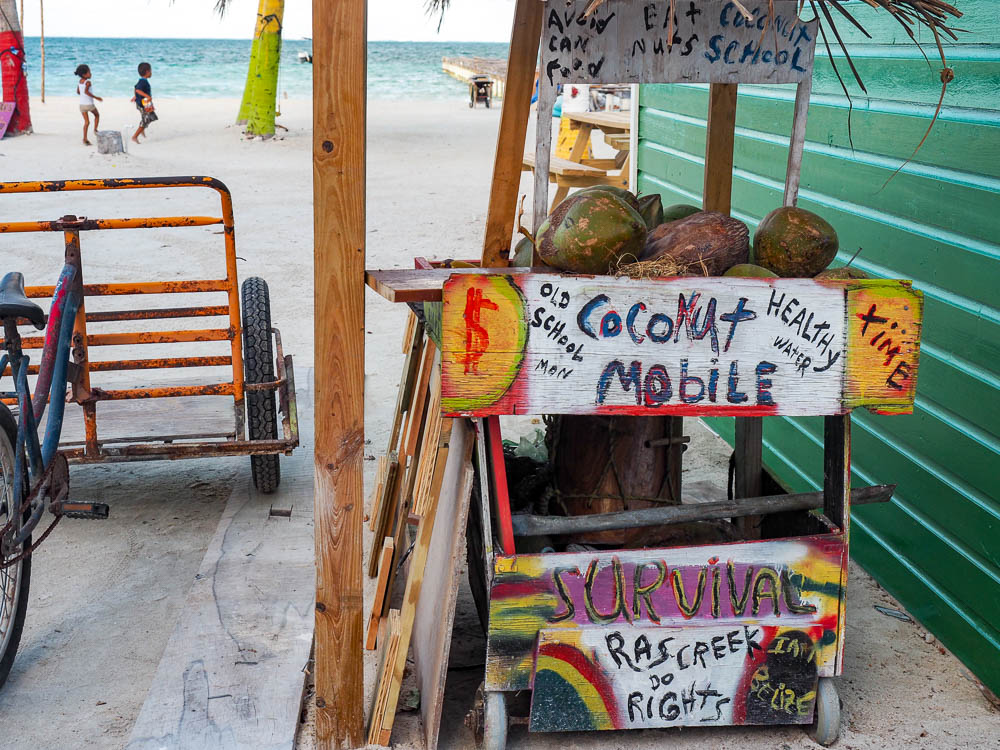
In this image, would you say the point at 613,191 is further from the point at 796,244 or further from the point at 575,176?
the point at 575,176

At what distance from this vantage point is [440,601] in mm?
2736

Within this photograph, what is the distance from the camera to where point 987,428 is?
10.0 ft

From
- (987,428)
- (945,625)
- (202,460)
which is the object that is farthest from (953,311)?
(202,460)

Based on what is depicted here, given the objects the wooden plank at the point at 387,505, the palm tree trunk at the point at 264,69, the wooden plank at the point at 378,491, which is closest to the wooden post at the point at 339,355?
the wooden plank at the point at 387,505

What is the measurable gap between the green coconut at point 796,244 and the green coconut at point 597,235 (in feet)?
1.22

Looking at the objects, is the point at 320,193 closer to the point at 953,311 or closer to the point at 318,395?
the point at 318,395

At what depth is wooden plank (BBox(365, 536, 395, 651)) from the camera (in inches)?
126

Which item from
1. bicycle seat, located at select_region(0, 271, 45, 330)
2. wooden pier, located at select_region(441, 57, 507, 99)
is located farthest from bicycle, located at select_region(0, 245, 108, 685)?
wooden pier, located at select_region(441, 57, 507, 99)

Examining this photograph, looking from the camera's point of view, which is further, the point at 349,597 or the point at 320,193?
the point at 349,597

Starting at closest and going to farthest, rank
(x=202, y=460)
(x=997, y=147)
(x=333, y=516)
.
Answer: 1. (x=333, y=516)
2. (x=997, y=147)
3. (x=202, y=460)

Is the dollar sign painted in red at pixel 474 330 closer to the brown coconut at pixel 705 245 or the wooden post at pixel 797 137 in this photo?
the brown coconut at pixel 705 245

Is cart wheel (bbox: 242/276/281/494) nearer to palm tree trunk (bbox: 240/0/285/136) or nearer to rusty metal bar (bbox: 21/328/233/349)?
rusty metal bar (bbox: 21/328/233/349)

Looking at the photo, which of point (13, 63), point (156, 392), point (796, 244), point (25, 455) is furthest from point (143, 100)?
point (796, 244)

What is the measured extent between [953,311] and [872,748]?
1.44 metres
